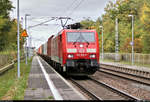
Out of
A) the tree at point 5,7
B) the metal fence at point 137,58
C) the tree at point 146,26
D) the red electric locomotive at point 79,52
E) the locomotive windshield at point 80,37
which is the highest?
the tree at point 5,7

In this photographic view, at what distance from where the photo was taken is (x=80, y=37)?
17953 millimetres

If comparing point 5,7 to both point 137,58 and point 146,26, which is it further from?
point 137,58

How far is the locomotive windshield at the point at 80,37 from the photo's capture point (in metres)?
17.8

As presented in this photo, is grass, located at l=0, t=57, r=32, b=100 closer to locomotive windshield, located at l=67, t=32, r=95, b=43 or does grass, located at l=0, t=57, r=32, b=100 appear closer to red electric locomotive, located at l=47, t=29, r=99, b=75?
red electric locomotive, located at l=47, t=29, r=99, b=75

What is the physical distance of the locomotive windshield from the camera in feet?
58.4

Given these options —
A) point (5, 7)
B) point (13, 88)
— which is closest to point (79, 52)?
point (13, 88)

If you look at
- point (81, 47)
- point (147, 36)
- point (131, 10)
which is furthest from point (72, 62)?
point (131, 10)

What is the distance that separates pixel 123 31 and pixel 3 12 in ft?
78.1

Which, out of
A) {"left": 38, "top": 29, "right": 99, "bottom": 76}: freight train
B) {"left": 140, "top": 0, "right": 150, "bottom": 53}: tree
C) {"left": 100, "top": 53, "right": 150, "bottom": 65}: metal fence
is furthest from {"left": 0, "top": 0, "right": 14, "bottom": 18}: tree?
{"left": 38, "top": 29, "right": 99, "bottom": 76}: freight train

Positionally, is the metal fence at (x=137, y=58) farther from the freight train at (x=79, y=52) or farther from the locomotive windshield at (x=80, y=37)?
the freight train at (x=79, y=52)

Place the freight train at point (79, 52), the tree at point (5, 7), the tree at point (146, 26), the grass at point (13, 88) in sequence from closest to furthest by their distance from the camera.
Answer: the grass at point (13, 88) < the freight train at point (79, 52) < the tree at point (146, 26) < the tree at point (5, 7)

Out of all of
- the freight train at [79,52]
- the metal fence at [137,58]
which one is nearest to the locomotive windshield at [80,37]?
the freight train at [79,52]

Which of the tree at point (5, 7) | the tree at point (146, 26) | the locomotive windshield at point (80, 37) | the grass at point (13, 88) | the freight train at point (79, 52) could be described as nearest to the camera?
the grass at point (13, 88)

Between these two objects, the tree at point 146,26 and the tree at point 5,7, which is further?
the tree at point 5,7
